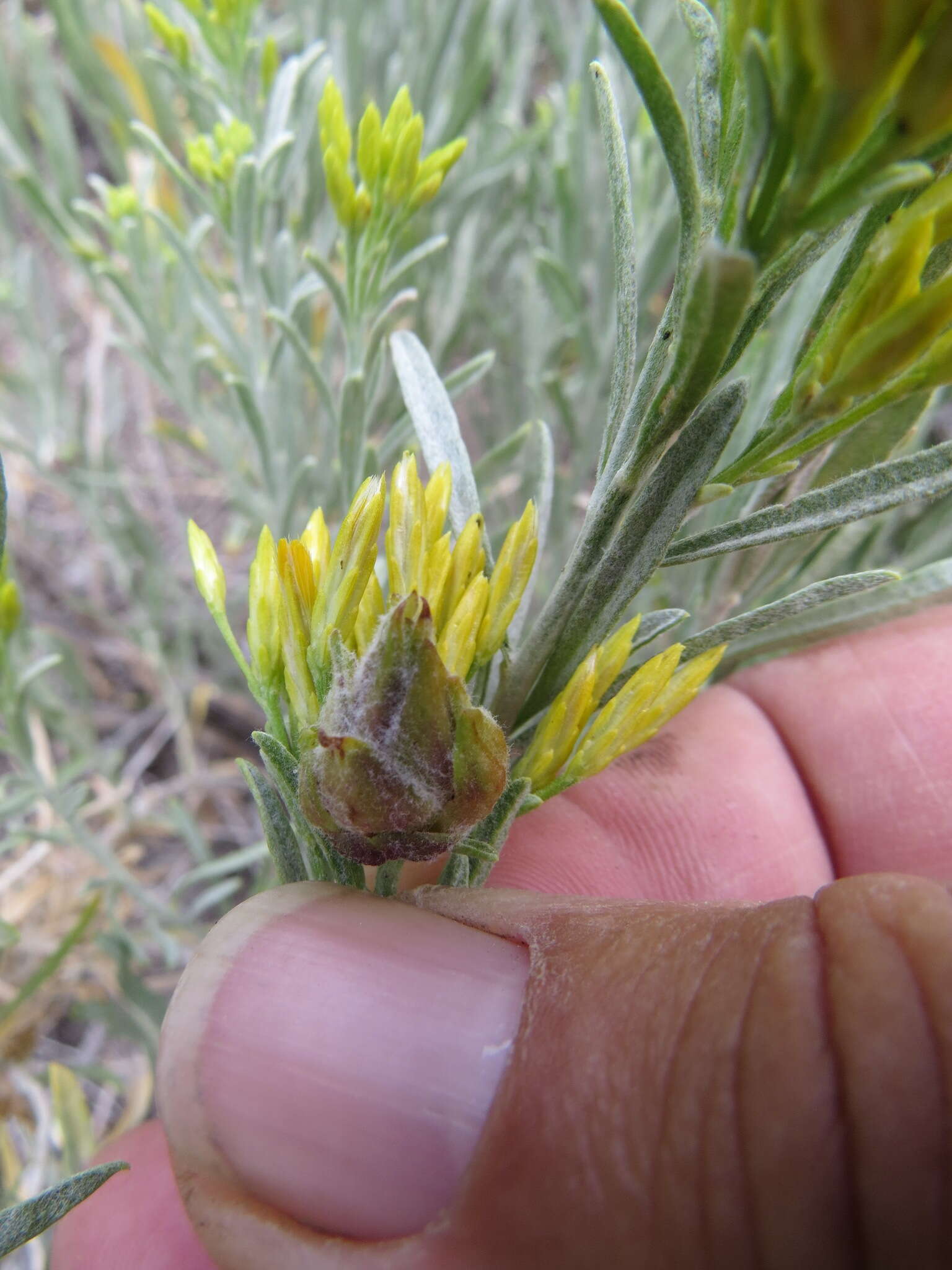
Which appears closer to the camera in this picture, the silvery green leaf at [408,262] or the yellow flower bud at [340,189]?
the yellow flower bud at [340,189]

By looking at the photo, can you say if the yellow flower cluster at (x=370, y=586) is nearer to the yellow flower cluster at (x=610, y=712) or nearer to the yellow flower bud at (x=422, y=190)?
the yellow flower cluster at (x=610, y=712)

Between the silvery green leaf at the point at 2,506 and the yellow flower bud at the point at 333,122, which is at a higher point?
the yellow flower bud at the point at 333,122

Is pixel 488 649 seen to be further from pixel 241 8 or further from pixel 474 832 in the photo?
pixel 241 8

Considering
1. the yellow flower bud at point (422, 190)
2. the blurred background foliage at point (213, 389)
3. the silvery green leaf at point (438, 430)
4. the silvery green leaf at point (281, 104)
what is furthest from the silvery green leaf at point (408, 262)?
the silvery green leaf at point (281, 104)

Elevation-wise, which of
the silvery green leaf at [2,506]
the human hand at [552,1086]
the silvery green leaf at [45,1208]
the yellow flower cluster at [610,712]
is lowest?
the human hand at [552,1086]

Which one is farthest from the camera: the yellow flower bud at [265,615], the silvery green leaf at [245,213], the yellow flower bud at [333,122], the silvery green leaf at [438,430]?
the silvery green leaf at [245,213]

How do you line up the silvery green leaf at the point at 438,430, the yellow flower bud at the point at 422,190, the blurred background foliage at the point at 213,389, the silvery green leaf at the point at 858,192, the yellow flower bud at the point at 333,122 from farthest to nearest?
the blurred background foliage at the point at 213,389 → the yellow flower bud at the point at 422,190 → the yellow flower bud at the point at 333,122 → the silvery green leaf at the point at 438,430 → the silvery green leaf at the point at 858,192

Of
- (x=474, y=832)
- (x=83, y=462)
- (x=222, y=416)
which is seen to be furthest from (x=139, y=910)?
(x=474, y=832)

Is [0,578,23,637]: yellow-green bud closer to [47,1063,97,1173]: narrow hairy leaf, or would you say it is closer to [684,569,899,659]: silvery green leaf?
[47,1063,97,1173]: narrow hairy leaf
